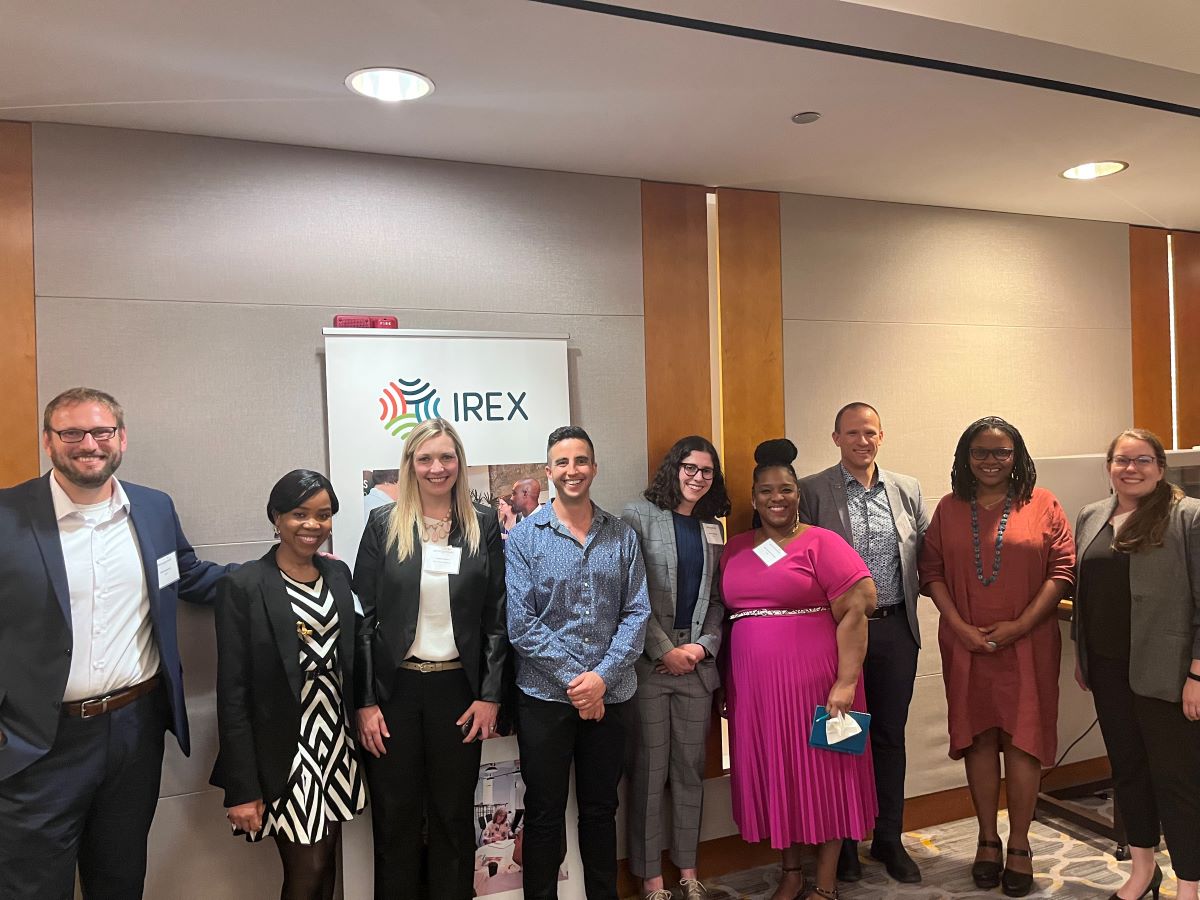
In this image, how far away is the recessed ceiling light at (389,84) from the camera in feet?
7.70

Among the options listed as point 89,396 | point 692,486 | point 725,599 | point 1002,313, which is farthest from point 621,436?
point 1002,313

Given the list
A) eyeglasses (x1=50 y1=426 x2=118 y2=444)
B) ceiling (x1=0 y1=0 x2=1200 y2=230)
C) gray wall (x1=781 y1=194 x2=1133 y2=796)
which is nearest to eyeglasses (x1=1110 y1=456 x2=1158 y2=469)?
gray wall (x1=781 y1=194 x2=1133 y2=796)

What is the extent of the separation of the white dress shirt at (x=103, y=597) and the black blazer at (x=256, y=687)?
0.22 m

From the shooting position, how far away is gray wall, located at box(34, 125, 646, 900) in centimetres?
267

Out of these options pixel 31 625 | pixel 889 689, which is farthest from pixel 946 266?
pixel 31 625

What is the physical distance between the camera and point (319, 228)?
9.63ft

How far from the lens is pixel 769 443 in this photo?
3.16m

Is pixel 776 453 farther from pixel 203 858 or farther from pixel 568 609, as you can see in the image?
pixel 203 858

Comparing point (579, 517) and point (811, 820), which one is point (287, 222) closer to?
point (579, 517)

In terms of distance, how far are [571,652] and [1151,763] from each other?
200 centimetres

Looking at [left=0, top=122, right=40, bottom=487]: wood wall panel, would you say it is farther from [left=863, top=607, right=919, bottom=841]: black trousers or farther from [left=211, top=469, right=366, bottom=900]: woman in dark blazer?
[left=863, top=607, right=919, bottom=841]: black trousers

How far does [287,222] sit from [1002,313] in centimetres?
330

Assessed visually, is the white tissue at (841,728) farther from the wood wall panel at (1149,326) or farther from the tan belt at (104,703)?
the wood wall panel at (1149,326)

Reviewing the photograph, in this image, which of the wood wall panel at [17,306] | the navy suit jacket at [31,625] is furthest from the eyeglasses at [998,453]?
the wood wall panel at [17,306]
